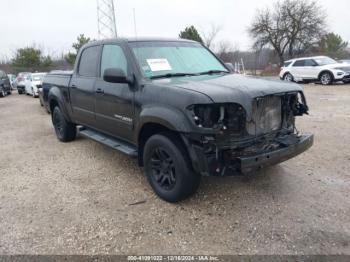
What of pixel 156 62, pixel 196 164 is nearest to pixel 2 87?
pixel 156 62

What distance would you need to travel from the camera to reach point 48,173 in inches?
194

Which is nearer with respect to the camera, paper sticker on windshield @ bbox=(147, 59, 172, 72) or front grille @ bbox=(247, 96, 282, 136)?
front grille @ bbox=(247, 96, 282, 136)

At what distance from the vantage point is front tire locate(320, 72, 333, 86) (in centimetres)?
1716

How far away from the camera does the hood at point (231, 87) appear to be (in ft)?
10.3

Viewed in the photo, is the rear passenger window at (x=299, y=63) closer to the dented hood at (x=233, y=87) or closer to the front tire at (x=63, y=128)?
the front tire at (x=63, y=128)

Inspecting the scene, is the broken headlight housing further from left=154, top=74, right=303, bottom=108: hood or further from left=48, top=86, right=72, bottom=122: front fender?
left=48, top=86, right=72, bottom=122: front fender

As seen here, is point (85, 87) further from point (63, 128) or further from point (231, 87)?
point (231, 87)

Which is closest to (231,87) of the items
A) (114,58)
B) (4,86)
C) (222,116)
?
(222,116)

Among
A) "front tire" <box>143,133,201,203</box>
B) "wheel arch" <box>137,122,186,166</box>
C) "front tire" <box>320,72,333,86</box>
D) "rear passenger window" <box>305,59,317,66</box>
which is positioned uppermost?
"rear passenger window" <box>305,59,317,66</box>

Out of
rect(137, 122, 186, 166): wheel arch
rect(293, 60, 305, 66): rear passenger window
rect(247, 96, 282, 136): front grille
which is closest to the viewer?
rect(247, 96, 282, 136): front grille

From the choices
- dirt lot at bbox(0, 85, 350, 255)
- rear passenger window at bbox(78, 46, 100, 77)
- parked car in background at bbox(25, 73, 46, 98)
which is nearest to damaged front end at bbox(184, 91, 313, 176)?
dirt lot at bbox(0, 85, 350, 255)

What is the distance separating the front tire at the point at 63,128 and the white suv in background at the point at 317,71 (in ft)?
49.3

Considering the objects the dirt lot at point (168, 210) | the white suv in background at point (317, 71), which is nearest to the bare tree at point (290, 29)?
the white suv in background at point (317, 71)

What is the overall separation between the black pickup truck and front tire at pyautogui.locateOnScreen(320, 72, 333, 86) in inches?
576
